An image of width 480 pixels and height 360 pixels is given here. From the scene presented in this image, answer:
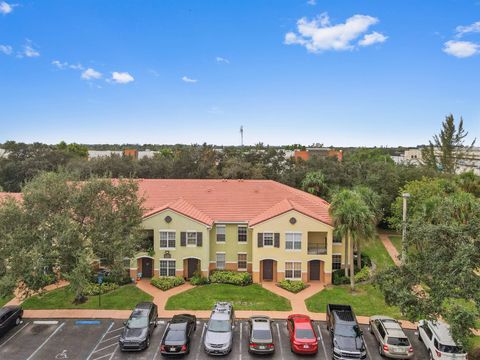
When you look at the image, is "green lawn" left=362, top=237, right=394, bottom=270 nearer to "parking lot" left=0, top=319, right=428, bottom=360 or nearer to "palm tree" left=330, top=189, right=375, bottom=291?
"palm tree" left=330, top=189, right=375, bottom=291

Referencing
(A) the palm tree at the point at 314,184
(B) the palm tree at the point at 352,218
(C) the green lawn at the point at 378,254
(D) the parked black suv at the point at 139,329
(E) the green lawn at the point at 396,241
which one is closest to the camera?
(D) the parked black suv at the point at 139,329

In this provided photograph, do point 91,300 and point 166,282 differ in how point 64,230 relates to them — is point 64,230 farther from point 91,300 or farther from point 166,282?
point 166,282

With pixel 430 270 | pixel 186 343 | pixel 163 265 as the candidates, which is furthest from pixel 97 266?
pixel 430 270

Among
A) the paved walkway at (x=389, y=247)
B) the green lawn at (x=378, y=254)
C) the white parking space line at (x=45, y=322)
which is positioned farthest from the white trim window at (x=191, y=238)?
the paved walkway at (x=389, y=247)

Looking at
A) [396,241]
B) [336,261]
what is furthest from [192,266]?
[396,241]

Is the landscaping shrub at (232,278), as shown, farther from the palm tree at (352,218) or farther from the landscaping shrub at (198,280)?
the palm tree at (352,218)

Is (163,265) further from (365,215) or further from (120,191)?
(365,215)

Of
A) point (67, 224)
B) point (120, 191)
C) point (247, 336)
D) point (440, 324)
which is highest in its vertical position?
point (120, 191)
